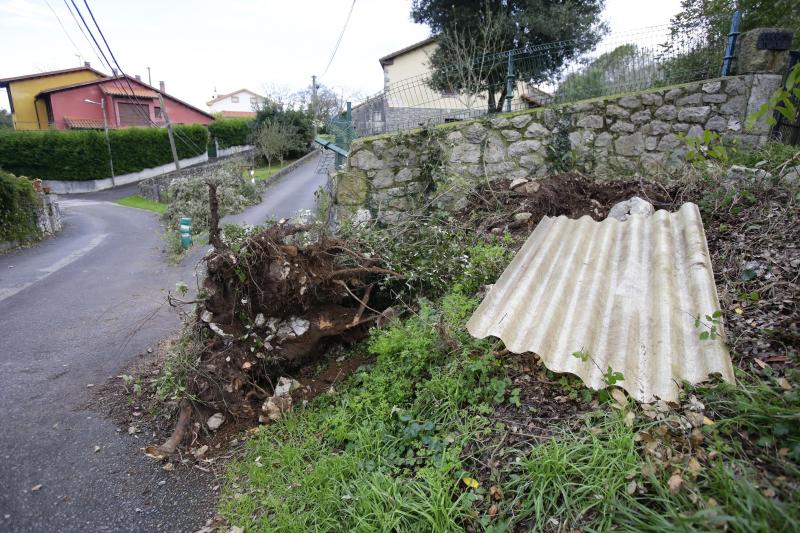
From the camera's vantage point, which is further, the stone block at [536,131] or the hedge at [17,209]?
the hedge at [17,209]

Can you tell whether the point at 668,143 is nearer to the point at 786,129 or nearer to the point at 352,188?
the point at 786,129

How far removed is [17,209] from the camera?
12.0 metres

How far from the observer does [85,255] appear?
11.1 metres

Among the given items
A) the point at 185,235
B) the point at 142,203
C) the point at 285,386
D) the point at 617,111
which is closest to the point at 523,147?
the point at 617,111

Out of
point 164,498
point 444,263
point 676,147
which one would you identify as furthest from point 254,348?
point 676,147

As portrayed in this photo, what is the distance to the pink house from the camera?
1118 inches

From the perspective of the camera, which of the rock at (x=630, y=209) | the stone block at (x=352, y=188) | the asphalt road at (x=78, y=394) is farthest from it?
the stone block at (x=352, y=188)

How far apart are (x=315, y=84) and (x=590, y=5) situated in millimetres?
22744

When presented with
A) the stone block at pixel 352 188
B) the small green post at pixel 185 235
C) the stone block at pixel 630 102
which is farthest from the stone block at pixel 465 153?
the small green post at pixel 185 235

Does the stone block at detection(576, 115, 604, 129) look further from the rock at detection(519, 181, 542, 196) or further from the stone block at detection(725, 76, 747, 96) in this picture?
the stone block at detection(725, 76, 747, 96)

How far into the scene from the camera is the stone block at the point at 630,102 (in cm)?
643

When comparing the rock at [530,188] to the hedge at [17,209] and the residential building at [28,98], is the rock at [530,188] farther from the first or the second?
the residential building at [28,98]

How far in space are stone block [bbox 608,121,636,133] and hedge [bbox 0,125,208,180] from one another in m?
28.0

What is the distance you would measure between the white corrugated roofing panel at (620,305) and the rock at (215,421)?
2.37m
